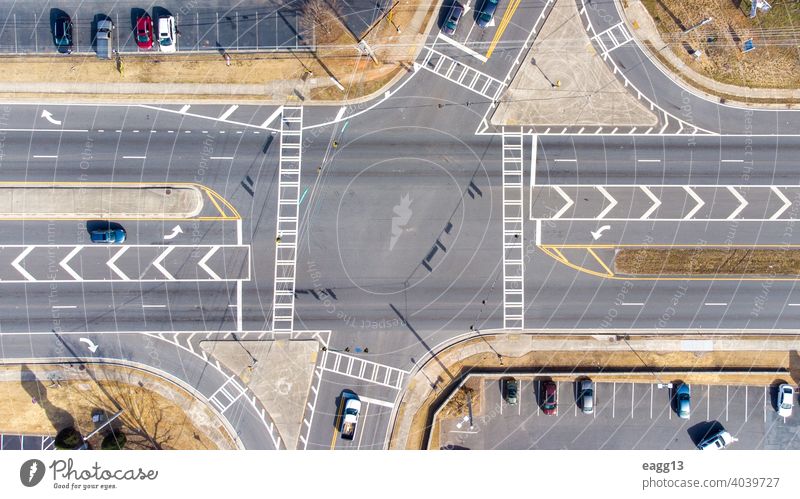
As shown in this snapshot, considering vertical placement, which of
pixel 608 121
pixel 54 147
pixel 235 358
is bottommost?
pixel 235 358

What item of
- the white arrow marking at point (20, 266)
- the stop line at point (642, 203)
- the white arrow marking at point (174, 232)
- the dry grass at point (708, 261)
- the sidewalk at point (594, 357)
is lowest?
the sidewalk at point (594, 357)

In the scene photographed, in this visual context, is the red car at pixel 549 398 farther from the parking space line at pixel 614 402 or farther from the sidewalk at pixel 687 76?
the sidewalk at pixel 687 76

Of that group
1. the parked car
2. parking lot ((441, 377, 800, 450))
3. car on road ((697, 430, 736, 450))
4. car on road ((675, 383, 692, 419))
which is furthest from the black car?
car on road ((697, 430, 736, 450))

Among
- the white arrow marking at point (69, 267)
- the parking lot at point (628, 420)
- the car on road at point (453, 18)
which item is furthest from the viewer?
the parking lot at point (628, 420)

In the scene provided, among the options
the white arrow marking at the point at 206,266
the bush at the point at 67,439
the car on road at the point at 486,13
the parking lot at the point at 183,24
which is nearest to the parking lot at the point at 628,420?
the white arrow marking at the point at 206,266

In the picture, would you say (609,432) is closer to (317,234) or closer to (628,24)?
(317,234)

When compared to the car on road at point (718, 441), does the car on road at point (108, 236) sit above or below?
above

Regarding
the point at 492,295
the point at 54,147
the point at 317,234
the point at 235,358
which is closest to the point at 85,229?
the point at 54,147
